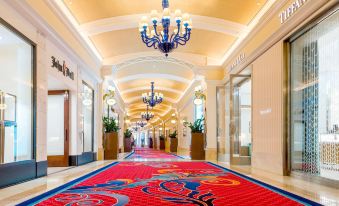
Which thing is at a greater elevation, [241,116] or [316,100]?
[316,100]

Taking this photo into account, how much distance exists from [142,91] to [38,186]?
16.3 metres

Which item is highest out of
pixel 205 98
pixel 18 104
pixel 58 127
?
pixel 205 98

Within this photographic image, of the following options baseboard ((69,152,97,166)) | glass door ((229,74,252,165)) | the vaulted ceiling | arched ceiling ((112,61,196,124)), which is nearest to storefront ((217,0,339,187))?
the vaulted ceiling

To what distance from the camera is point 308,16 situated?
5.69 meters

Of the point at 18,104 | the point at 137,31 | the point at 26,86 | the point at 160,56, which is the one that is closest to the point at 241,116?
the point at 160,56

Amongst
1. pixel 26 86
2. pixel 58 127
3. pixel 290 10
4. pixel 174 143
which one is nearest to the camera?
pixel 26 86

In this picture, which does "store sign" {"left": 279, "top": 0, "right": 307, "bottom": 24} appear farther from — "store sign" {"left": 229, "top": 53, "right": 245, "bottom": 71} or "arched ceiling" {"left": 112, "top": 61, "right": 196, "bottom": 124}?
"arched ceiling" {"left": 112, "top": 61, "right": 196, "bottom": 124}

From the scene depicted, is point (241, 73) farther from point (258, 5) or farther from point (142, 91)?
point (142, 91)

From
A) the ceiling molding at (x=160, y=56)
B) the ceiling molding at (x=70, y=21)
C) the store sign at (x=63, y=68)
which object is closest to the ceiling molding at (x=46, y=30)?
the ceiling molding at (x=70, y=21)

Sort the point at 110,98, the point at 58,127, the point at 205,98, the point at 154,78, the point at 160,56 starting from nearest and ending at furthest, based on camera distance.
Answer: the point at 58,127
the point at 160,56
the point at 205,98
the point at 110,98
the point at 154,78

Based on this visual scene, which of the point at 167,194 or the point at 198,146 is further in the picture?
the point at 198,146

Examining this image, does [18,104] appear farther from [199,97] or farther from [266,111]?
[199,97]

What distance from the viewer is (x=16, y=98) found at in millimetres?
6051

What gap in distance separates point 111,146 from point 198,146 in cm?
295
